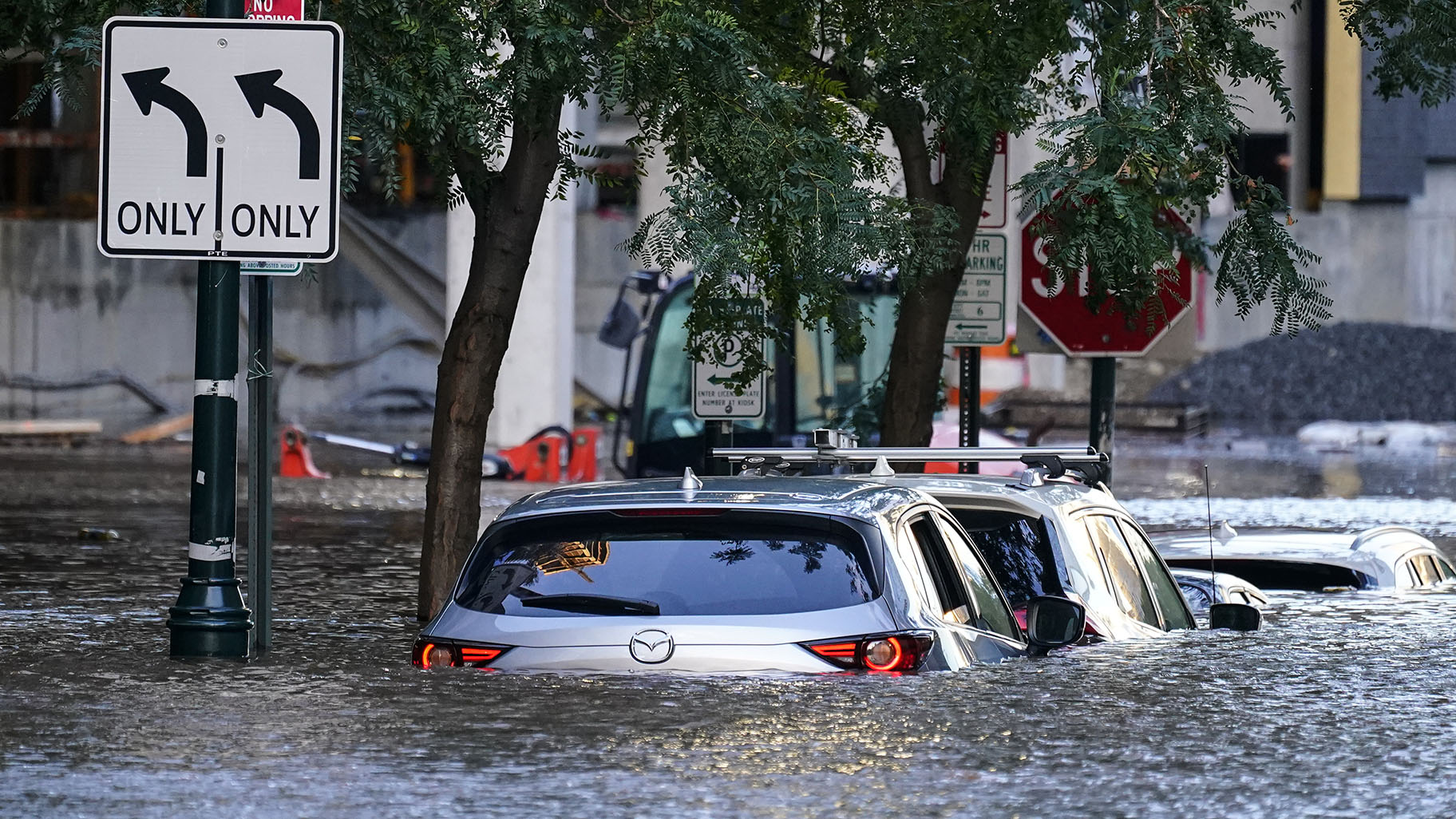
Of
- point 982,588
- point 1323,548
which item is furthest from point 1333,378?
point 982,588

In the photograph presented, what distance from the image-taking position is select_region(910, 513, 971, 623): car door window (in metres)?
7.43

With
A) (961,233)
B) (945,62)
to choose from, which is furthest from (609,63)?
(961,233)

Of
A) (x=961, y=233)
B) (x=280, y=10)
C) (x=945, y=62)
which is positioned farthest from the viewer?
(x=961, y=233)

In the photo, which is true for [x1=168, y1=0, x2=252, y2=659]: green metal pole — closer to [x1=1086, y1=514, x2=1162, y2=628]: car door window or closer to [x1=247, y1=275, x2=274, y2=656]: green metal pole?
[x1=247, y1=275, x2=274, y2=656]: green metal pole

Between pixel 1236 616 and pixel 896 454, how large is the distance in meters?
1.54

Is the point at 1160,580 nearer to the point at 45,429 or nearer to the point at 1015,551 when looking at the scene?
the point at 1015,551

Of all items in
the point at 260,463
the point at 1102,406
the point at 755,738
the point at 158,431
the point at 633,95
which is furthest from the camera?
the point at 158,431

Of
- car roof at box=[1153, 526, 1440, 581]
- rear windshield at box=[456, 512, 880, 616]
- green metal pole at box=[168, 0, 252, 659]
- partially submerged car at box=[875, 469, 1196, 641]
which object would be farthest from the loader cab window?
rear windshield at box=[456, 512, 880, 616]

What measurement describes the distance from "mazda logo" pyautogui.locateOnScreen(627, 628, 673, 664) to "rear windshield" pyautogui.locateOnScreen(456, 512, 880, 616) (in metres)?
0.11

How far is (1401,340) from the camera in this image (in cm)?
5125

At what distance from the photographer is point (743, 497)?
23.9 feet

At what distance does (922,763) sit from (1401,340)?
1868 inches

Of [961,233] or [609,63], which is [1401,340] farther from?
[609,63]

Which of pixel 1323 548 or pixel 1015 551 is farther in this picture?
pixel 1323 548
